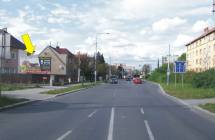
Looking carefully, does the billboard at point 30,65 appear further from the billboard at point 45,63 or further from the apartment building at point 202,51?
the apartment building at point 202,51

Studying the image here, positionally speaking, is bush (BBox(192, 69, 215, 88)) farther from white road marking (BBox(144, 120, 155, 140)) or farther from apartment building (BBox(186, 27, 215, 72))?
white road marking (BBox(144, 120, 155, 140))

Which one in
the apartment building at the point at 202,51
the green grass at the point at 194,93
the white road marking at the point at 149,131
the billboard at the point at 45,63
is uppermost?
the apartment building at the point at 202,51

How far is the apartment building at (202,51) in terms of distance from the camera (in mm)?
98875

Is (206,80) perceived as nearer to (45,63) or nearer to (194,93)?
(194,93)

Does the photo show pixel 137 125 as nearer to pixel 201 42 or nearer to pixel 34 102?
pixel 34 102

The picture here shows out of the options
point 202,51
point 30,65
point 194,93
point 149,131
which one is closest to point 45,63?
point 30,65

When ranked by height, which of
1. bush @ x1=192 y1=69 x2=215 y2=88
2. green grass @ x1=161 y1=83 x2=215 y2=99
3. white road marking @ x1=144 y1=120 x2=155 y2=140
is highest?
bush @ x1=192 y1=69 x2=215 y2=88

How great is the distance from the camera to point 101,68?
134 metres

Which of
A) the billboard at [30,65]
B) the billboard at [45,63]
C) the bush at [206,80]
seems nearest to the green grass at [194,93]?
the bush at [206,80]

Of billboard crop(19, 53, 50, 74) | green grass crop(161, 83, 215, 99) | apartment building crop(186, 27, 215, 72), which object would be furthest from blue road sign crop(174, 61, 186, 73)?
billboard crop(19, 53, 50, 74)

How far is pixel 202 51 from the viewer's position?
361ft

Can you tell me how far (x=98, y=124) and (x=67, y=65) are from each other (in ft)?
306

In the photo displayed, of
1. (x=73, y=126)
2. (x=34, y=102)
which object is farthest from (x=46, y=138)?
(x=34, y=102)

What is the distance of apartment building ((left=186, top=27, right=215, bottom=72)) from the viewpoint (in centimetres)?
9888
